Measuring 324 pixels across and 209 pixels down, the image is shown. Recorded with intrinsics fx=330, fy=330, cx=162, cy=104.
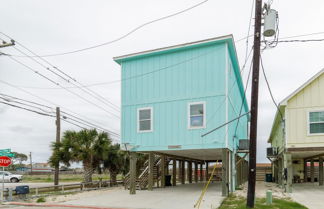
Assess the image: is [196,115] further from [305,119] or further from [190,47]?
[305,119]

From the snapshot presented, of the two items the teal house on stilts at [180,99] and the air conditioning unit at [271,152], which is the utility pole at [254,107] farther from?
the air conditioning unit at [271,152]

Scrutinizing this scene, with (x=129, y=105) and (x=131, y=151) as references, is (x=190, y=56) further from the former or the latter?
(x=131, y=151)

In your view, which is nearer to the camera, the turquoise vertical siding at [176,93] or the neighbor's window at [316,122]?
the turquoise vertical siding at [176,93]

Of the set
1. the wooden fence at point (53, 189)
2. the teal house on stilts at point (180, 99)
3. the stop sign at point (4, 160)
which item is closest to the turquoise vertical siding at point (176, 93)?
the teal house on stilts at point (180, 99)

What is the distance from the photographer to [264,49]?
44.6 ft

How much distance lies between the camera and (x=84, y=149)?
943 inches

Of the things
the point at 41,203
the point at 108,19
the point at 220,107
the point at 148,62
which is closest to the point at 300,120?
the point at 220,107

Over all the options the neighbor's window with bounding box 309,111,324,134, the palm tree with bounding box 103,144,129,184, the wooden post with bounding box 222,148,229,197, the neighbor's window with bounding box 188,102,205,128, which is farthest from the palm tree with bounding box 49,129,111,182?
the neighbor's window with bounding box 309,111,324,134

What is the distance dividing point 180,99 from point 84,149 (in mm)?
9446

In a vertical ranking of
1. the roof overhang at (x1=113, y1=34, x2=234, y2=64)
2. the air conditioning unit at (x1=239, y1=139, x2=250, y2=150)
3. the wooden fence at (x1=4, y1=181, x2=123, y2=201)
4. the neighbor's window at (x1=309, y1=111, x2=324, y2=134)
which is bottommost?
the wooden fence at (x1=4, y1=181, x2=123, y2=201)

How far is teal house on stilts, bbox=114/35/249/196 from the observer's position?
17.3m

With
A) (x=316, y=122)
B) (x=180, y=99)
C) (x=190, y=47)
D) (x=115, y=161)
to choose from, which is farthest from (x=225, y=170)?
(x=115, y=161)

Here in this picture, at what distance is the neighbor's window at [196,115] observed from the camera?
17633 mm

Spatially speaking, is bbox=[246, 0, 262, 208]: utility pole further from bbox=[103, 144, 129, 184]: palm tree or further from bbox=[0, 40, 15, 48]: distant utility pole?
bbox=[103, 144, 129, 184]: palm tree
